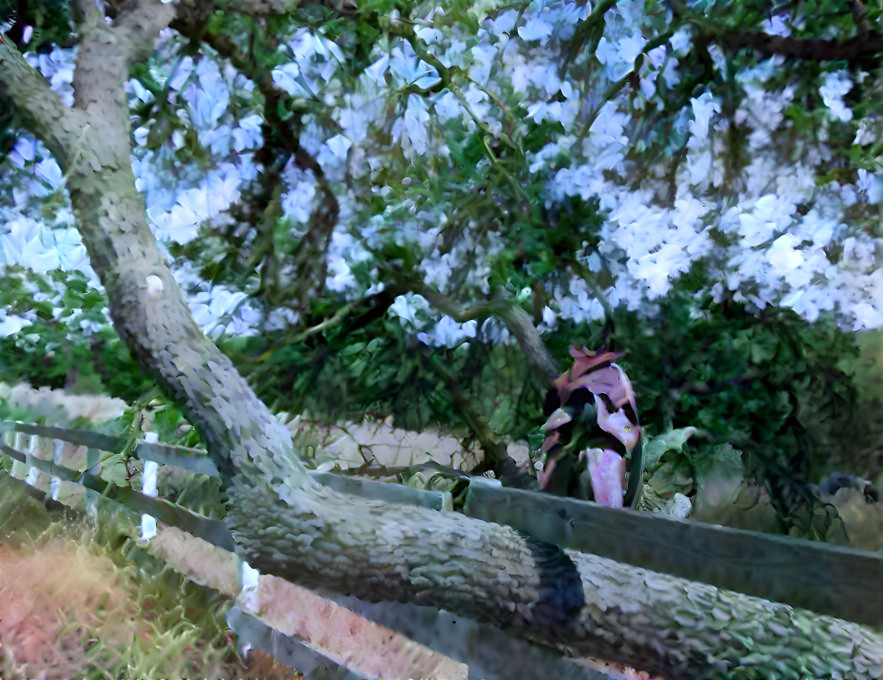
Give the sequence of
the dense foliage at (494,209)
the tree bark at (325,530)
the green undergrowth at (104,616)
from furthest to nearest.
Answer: the dense foliage at (494,209), the green undergrowth at (104,616), the tree bark at (325,530)

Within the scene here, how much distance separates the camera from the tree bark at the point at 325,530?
1.07 metres

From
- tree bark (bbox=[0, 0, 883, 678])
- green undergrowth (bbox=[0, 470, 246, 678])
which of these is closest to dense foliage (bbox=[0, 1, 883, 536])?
tree bark (bbox=[0, 0, 883, 678])

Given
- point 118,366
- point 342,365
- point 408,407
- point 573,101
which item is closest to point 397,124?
point 573,101

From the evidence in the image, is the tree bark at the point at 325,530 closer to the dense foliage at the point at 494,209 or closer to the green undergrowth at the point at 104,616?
the dense foliage at the point at 494,209

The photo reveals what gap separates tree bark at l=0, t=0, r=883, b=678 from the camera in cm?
107

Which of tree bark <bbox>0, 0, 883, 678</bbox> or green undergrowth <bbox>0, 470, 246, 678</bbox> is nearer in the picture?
tree bark <bbox>0, 0, 883, 678</bbox>

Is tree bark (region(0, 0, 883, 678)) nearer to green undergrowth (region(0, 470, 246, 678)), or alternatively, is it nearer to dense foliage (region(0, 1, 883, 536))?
dense foliage (region(0, 1, 883, 536))

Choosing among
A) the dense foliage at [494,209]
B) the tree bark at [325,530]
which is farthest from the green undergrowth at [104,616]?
the dense foliage at [494,209]

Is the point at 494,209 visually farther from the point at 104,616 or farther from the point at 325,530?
the point at 104,616

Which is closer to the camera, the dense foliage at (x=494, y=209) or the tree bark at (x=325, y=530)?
the tree bark at (x=325, y=530)

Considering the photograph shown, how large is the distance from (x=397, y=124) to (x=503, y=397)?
3.59ft

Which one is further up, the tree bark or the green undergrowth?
the tree bark

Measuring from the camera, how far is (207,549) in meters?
1.99

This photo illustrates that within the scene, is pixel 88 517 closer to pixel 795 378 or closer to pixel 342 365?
pixel 342 365
